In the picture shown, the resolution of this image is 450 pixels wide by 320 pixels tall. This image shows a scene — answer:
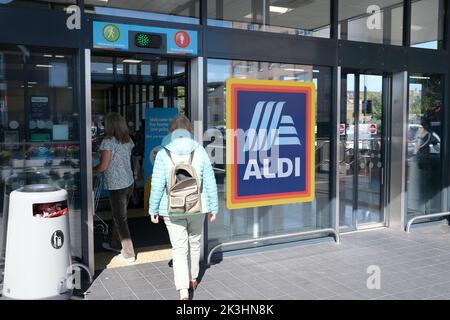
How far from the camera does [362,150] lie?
277 inches

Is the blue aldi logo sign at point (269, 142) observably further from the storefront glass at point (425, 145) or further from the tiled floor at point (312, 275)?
the storefront glass at point (425, 145)

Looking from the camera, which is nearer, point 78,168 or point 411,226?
point 78,168

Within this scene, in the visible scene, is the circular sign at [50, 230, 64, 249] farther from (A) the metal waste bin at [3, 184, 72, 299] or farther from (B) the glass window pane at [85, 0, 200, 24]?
(B) the glass window pane at [85, 0, 200, 24]

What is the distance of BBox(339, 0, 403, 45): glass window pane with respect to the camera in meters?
6.40

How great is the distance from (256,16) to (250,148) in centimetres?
159

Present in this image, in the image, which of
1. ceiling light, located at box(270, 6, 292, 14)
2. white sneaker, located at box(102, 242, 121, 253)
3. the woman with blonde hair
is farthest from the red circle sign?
white sneaker, located at box(102, 242, 121, 253)

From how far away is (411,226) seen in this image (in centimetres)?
709

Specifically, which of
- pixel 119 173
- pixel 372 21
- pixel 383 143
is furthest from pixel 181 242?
pixel 372 21

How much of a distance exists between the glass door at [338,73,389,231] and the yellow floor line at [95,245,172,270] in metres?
2.62

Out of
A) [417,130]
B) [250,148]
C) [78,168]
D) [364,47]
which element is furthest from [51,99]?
[417,130]
